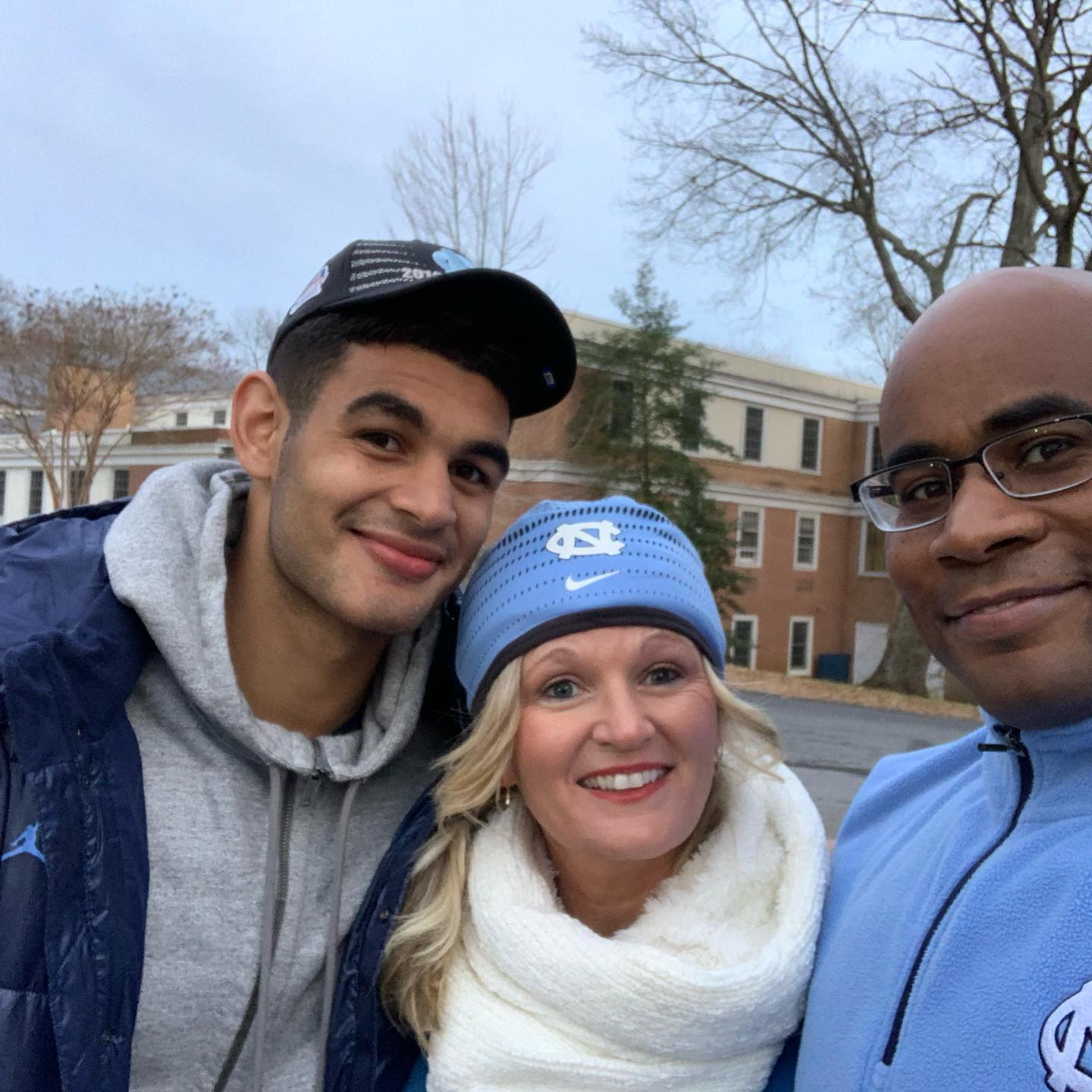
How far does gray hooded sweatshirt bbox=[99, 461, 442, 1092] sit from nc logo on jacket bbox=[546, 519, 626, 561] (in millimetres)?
517

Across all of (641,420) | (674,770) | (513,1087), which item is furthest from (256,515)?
(641,420)

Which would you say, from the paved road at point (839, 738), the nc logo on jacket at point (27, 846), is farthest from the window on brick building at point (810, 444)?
the nc logo on jacket at point (27, 846)

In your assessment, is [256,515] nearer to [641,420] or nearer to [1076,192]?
[1076,192]

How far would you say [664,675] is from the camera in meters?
2.33

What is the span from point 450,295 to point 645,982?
150cm

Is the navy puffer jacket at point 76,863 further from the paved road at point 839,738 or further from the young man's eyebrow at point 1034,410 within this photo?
the paved road at point 839,738

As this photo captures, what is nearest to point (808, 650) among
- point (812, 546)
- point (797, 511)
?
point (812, 546)

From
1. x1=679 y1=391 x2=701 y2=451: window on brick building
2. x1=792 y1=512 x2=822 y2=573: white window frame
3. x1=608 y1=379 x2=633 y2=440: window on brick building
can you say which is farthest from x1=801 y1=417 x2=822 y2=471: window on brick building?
x1=608 y1=379 x2=633 y2=440: window on brick building

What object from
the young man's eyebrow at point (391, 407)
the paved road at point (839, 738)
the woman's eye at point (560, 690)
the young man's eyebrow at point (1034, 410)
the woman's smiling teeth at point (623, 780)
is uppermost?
the young man's eyebrow at point (391, 407)

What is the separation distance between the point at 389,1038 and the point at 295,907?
355mm

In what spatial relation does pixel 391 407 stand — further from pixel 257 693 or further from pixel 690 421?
pixel 690 421

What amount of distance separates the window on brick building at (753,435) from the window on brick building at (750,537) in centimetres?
182

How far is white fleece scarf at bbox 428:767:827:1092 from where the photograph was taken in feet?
6.59

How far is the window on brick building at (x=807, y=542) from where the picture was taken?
36125mm
